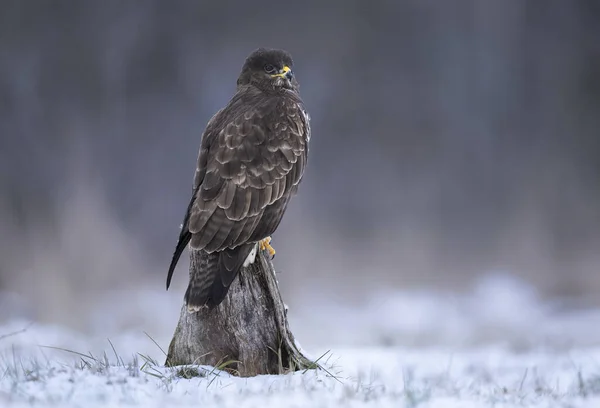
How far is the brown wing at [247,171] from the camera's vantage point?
23.1 feet

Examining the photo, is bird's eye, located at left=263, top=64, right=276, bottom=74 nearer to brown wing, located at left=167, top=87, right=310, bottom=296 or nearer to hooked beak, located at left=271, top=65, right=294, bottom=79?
hooked beak, located at left=271, top=65, right=294, bottom=79

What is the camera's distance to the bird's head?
8.27 m

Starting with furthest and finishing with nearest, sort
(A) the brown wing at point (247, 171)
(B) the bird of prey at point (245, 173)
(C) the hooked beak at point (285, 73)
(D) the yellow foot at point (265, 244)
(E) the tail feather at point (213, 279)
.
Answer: (C) the hooked beak at point (285, 73)
(D) the yellow foot at point (265, 244)
(A) the brown wing at point (247, 171)
(B) the bird of prey at point (245, 173)
(E) the tail feather at point (213, 279)

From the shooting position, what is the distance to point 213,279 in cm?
686

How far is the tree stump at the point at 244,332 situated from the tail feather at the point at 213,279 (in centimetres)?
24

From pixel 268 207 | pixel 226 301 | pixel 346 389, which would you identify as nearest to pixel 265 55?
pixel 268 207

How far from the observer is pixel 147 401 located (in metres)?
5.54

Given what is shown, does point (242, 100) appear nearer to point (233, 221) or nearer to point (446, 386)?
point (233, 221)

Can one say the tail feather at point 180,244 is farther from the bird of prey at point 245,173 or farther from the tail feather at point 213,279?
the tail feather at point 213,279

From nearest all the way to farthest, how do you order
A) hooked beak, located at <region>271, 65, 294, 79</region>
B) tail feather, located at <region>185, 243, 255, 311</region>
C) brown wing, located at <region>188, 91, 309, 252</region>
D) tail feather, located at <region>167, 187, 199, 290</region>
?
tail feather, located at <region>185, 243, 255, 311</region> → brown wing, located at <region>188, 91, 309, 252</region> → tail feather, located at <region>167, 187, 199, 290</region> → hooked beak, located at <region>271, 65, 294, 79</region>

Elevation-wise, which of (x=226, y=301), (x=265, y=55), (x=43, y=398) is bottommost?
(x=43, y=398)

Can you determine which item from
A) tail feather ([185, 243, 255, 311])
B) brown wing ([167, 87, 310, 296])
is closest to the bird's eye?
brown wing ([167, 87, 310, 296])

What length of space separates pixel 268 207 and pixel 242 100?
143 cm

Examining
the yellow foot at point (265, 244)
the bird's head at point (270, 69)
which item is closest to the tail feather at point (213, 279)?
the yellow foot at point (265, 244)
